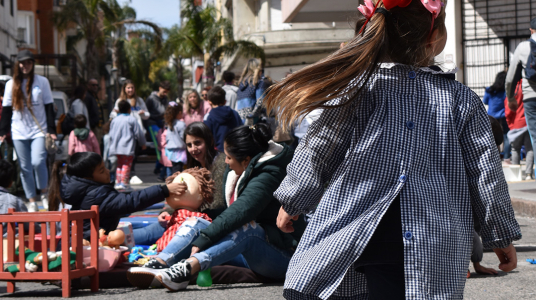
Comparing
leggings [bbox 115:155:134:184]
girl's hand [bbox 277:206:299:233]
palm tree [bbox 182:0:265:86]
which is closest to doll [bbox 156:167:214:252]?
girl's hand [bbox 277:206:299:233]

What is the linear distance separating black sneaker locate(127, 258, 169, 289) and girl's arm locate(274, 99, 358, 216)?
7.50 ft

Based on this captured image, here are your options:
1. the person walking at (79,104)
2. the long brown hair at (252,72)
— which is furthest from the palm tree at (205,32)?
the long brown hair at (252,72)

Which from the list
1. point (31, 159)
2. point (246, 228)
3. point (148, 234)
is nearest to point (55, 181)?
point (148, 234)

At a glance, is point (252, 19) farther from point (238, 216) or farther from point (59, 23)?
point (238, 216)

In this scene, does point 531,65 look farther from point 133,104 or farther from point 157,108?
point 157,108

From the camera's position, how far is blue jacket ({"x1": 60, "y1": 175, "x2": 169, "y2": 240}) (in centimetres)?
475

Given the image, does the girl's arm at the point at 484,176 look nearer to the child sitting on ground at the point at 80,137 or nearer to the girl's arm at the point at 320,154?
the girl's arm at the point at 320,154

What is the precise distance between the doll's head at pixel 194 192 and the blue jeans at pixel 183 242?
1.08ft

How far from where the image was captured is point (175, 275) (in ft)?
14.2

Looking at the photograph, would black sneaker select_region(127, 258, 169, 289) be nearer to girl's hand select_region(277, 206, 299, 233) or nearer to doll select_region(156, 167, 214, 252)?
doll select_region(156, 167, 214, 252)

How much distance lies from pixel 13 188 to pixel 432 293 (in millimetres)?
9880

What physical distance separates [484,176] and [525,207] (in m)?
6.19

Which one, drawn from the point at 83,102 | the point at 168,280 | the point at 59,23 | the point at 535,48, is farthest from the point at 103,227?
the point at 59,23

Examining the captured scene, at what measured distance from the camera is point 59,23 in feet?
102
